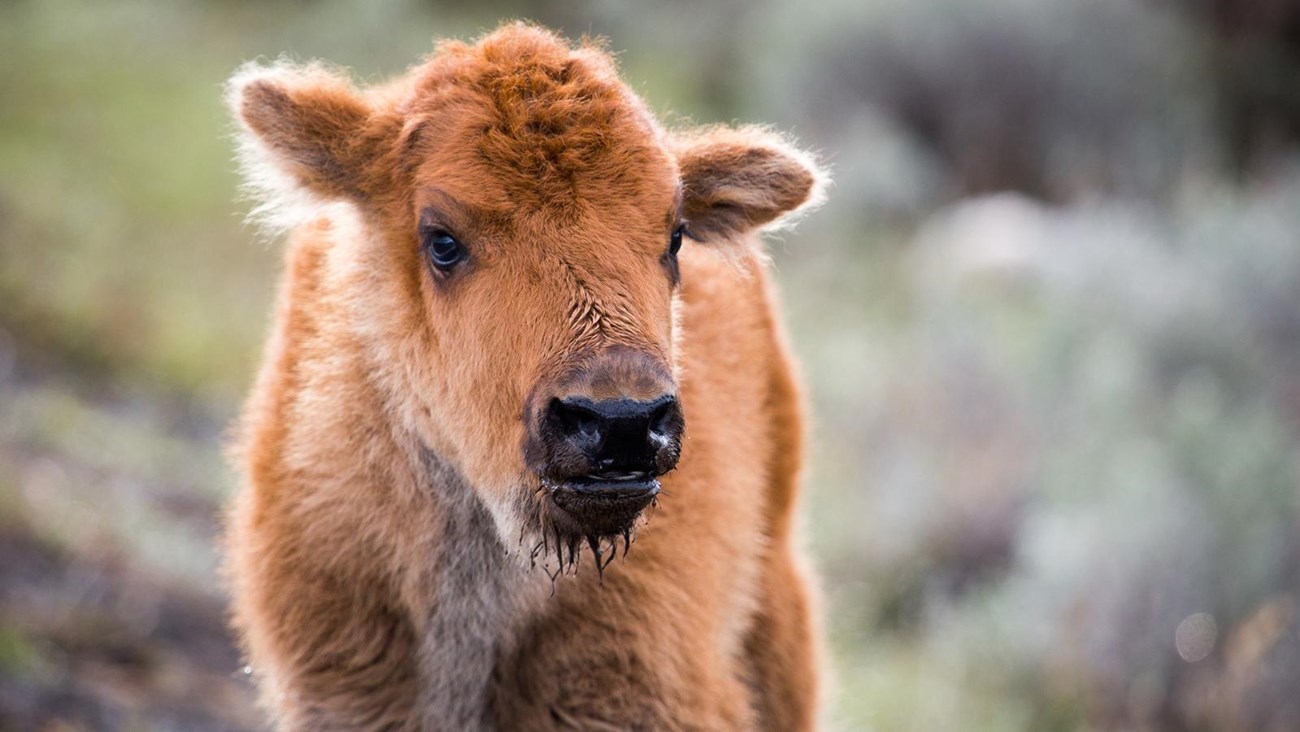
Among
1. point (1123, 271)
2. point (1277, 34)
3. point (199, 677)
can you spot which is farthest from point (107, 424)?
point (1277, 34)

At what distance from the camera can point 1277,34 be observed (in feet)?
56.4

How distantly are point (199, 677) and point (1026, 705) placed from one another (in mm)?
4833

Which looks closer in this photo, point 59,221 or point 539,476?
point 539,476

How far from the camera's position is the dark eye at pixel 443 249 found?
371 cm

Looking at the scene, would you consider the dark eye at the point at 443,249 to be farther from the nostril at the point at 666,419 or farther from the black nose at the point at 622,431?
the nostril at the point at 666,419

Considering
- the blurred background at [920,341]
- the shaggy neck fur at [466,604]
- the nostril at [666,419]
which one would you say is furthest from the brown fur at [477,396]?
the blurred background at [920,341]

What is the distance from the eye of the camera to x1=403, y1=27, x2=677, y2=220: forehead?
3.62m

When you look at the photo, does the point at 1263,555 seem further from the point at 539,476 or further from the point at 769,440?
the point at 539,476

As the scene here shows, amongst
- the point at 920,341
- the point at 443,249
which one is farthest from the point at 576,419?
the point at 920,341

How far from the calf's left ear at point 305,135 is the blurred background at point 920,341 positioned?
1.35 m

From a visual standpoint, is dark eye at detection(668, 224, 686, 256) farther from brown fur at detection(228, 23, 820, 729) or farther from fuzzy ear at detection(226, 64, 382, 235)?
fuzzy ear at detection(226, 64, 382, 235)

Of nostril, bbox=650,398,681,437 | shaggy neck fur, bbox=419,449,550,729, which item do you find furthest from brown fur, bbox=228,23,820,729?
nostril, bbox=650,398,681,437

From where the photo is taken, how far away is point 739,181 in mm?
4316

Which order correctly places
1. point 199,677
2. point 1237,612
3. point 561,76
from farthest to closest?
point 1237,612, point 199,677, point 561,76
